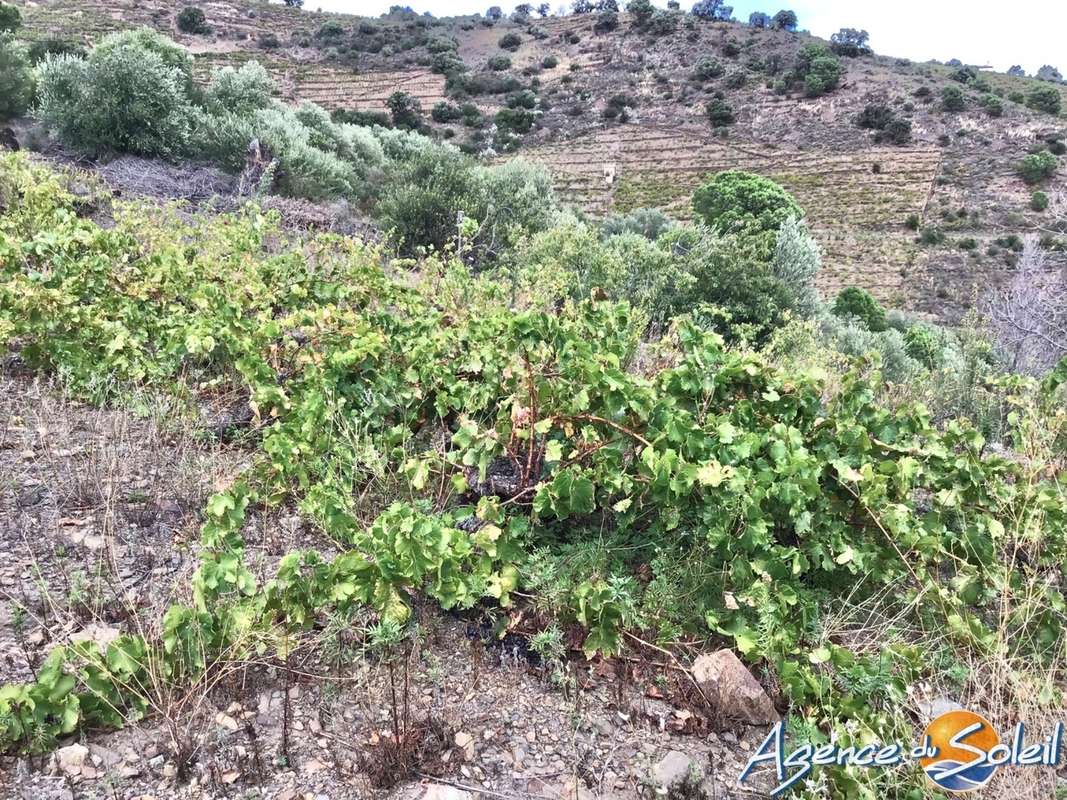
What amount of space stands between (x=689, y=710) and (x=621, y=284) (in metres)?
6.16

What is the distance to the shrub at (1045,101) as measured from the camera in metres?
35.9

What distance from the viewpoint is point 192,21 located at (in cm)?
3794

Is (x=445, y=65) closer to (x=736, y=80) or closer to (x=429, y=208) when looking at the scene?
(x=736, y=80)

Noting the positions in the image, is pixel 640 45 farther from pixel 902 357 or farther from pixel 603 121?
pixel 902 357

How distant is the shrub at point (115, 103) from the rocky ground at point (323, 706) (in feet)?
38.6

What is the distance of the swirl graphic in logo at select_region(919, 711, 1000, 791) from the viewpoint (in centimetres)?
162

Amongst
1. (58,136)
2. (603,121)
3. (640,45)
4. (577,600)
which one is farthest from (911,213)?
(577,600)

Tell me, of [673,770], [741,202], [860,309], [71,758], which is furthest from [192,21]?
[673,770]

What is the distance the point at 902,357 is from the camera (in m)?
13.3

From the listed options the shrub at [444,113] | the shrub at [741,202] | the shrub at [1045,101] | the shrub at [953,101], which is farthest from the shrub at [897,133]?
the shrub at [444,113]

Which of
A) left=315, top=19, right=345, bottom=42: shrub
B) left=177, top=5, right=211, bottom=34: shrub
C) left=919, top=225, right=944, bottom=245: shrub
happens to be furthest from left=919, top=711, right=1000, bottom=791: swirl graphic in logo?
left=315, top=19, right=345, bottom=42: shrub

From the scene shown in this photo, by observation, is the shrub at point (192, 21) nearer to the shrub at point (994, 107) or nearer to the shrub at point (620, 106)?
the shrub at point (620, 106)

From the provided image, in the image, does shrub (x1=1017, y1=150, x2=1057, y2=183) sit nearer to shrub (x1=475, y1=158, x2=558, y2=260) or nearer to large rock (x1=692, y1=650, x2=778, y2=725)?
shrub (x1=475, y1=158, x2=558, y2=260)

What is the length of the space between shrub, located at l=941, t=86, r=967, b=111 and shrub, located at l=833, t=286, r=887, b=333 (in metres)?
24.6
